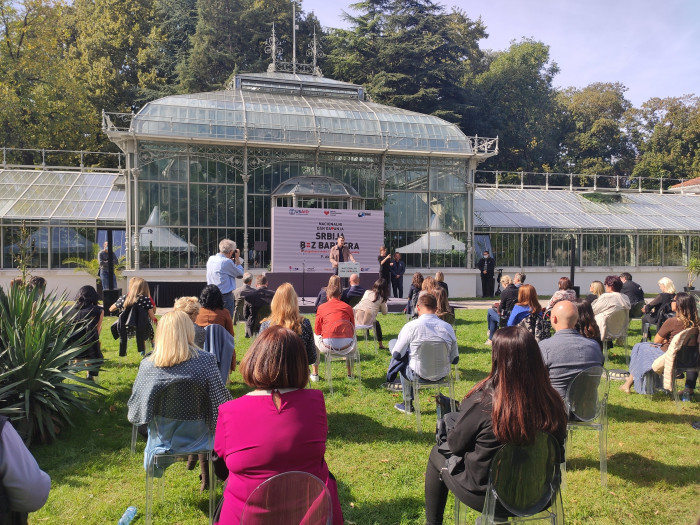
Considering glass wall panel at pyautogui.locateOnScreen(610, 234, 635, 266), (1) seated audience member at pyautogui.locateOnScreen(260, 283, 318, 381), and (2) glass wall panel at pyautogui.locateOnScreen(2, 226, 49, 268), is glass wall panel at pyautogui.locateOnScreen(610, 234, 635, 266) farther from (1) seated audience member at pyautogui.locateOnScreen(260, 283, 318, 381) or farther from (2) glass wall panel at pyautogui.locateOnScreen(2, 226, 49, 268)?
(2) glass wall panel at pyautogui.locateOnScreen(2, 226, 49, 268)

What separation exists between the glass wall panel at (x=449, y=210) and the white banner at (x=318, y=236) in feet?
10.7

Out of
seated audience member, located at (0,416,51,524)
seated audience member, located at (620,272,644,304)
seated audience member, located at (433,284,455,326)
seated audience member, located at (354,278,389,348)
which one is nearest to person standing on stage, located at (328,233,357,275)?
seated audience member, located at (354,278,389,348)

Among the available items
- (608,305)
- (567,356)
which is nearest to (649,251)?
(608,305)

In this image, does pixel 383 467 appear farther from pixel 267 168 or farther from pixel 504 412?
pixel 267 168

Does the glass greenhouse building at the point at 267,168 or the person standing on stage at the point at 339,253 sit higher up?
the glass greenhouse building at the point at 267,168

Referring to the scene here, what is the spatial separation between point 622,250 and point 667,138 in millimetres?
23457

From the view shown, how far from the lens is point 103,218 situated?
1998cm

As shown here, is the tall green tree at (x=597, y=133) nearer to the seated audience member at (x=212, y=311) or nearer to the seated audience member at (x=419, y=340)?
the seated audience member at (x=419, y=340)

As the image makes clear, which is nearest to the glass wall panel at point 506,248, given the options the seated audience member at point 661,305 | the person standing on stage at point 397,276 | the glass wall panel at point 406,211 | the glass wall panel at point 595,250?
the glass wall panel at point 595,250

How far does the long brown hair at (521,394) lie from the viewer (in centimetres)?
281

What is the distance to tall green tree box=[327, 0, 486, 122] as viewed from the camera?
110 ft

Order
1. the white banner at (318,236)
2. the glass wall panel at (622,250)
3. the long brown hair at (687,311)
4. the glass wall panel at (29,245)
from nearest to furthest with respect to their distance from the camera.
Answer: the long brown hair at (687,311) → the white banner at (318,236) → the glass wall panel at (29,245) → the glass wall panel at (622,250)

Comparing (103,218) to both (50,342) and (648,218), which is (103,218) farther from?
(648,218)

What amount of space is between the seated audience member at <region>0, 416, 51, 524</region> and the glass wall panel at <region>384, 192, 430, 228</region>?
1814cm
